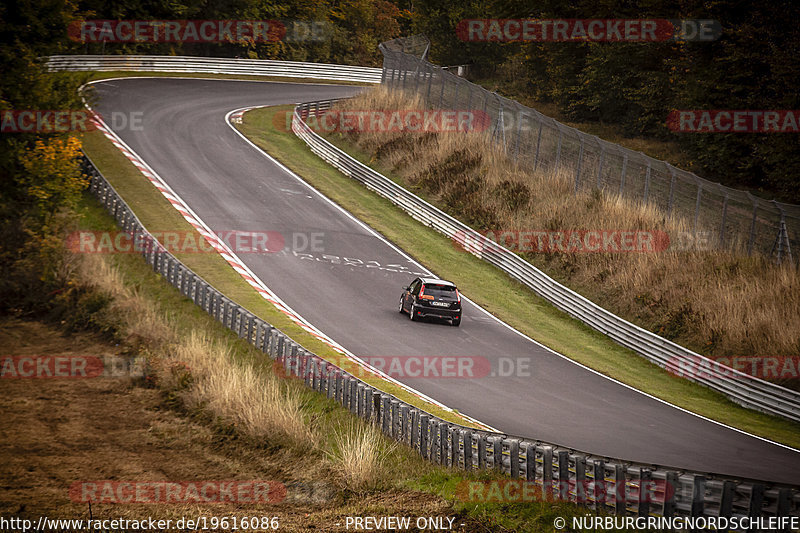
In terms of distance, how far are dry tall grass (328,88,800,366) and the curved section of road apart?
4.47 metres

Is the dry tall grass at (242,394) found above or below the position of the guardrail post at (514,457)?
below

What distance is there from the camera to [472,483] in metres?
11.8

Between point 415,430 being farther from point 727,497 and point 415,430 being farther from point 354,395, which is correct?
point 727,497

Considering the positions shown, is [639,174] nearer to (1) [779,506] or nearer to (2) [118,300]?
(2) [118,300]

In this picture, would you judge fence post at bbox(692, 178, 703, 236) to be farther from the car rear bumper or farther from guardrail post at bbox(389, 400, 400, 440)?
guardrail post at bbox(389, 400, 400, 440)

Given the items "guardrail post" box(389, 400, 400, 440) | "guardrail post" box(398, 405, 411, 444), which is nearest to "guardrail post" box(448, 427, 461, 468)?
"guardrail post" box(398, 405, 411, 444)

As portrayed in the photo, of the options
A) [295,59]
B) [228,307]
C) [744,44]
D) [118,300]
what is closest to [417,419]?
[228,307]

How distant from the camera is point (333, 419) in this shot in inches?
634

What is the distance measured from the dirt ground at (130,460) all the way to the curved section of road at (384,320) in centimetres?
480

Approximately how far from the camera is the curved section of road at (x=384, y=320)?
15.9m

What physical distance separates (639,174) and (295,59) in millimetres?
45086

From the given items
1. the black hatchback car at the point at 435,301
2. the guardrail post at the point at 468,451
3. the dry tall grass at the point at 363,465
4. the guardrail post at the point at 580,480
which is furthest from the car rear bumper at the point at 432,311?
the guardrail post at the point at 580,480

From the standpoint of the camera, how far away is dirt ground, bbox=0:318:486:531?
446 inches

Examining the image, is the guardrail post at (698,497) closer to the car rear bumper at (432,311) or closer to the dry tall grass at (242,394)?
the dry tall grass at (242,394)
